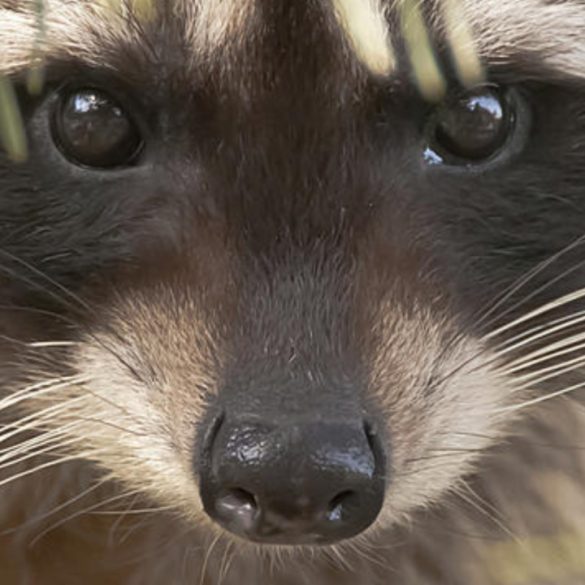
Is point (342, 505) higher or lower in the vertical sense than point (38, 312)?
lower

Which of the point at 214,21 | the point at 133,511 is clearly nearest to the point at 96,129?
the point at 214,21

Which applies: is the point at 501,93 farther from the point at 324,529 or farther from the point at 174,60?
the point at 324,529

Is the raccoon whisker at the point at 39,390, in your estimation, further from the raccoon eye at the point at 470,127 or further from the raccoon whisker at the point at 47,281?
the raccoon eye at the point at 470,127

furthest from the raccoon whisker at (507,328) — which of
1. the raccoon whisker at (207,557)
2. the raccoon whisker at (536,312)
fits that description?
the raccoon whisker at (207,557)

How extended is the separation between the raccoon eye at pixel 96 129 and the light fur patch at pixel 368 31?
1.01 feet

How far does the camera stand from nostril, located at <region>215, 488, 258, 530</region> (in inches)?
78.7

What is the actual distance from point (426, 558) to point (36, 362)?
73 centimetres

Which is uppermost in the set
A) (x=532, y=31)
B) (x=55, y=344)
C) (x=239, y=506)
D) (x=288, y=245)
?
(x=532, y=31)

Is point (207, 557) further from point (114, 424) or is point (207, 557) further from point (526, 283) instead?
point (526, 283)

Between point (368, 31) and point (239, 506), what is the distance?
1.90 ft

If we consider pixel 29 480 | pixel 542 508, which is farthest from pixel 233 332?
pixel 542 508

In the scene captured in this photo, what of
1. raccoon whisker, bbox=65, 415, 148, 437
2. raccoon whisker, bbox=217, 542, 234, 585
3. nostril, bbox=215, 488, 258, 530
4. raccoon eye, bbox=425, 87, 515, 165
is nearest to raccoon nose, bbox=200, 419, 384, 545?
nostril, bbox=215, 488, 258, 530

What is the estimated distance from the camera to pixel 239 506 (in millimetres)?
2002

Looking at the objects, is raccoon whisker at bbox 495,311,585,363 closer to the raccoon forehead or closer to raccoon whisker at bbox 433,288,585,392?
raccoon whisker at bbox 433,288,585,392
